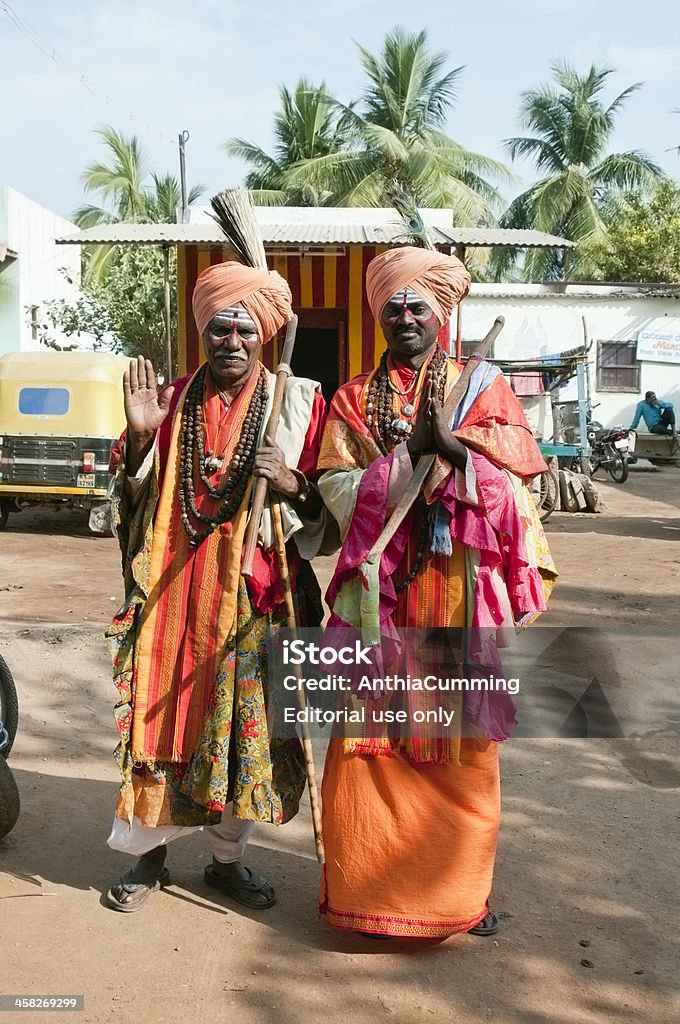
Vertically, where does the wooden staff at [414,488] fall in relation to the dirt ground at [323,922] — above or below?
above

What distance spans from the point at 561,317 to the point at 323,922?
67.0ft

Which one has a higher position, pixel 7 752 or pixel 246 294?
pixel 246 294

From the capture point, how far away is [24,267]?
68.0ft

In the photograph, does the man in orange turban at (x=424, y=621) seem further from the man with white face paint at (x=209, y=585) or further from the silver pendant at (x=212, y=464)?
the silver pendant at (x=212, y=464)

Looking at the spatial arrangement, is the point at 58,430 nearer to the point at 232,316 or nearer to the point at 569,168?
the point at 232,316

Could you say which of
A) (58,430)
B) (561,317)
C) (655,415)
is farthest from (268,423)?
(561,317)

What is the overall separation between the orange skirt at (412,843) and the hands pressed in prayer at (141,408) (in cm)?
118

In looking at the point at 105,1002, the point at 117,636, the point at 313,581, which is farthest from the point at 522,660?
the point at 105,1002

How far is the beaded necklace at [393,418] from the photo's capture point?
9.96 ft

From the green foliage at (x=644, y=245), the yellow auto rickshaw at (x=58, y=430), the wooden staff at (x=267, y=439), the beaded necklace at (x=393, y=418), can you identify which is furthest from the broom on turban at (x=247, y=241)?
the green foliage at (x=644, y=245)

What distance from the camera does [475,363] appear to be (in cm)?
303

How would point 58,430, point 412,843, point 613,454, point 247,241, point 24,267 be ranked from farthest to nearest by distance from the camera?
point 24,267
point 613,454
point 58,430
point 247,241
point 412,843

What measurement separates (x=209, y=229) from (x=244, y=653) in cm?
871

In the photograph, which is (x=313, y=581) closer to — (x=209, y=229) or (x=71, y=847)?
(x=71, y=847)
